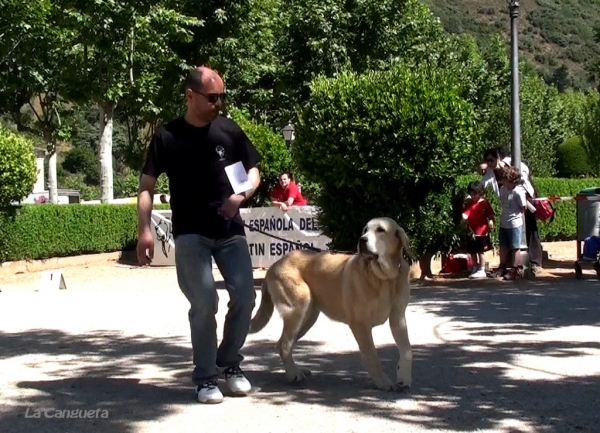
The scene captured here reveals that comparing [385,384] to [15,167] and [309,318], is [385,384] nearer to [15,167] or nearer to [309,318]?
[309,318]

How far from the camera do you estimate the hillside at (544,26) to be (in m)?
138

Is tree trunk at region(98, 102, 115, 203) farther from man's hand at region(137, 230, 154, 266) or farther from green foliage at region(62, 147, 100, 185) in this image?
green foliage at region(62, 147, 100, 185)

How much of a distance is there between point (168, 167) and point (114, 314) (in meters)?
5.38

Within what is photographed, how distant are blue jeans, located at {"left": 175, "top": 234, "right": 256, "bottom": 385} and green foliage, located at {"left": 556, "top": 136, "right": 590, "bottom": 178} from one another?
48.0 metres

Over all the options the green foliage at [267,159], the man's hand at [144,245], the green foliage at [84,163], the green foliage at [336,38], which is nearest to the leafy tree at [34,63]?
the green foliage at [267,159]

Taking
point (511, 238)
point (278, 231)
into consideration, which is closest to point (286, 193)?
point (278, 231)

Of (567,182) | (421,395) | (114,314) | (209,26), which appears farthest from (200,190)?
(209,26)

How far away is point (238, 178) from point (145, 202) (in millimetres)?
631

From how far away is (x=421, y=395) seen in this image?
5738 millimetres

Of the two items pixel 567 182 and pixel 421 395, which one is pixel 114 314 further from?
pixel 567 182

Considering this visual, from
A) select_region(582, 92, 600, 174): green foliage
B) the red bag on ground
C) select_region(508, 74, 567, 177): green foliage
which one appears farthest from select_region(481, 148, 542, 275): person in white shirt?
select_region(508, 74, 567, 177): green foliage

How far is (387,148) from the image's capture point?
40.7 feet

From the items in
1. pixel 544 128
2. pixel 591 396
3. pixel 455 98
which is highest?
pixel 544 128

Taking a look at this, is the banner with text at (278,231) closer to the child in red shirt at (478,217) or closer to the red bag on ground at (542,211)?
the child in red shirt at (478,217)
